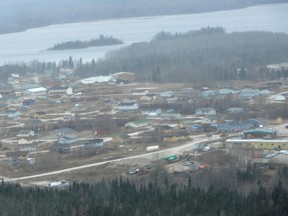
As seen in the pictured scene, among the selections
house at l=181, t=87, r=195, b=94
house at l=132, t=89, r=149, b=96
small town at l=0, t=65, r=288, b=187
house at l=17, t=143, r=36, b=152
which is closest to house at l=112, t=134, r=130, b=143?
small town at l=0, t=65, r=288, b=187

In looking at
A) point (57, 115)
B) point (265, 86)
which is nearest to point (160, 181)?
point (57, 115)

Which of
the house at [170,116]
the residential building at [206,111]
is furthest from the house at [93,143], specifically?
the residential building at [206,111]

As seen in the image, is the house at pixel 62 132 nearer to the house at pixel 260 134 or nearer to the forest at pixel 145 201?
the house at pixel 260 134

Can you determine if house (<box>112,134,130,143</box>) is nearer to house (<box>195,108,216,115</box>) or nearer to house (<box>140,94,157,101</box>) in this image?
house (<box>195,108,216,115</box>)

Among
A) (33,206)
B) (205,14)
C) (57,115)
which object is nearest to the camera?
(33,206)

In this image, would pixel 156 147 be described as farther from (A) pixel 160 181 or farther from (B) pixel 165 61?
(B) pixel 165 61

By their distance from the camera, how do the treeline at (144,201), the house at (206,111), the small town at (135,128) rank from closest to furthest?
the treeline at (144,201) → the small town at (135,128) → the house at (206,111)
